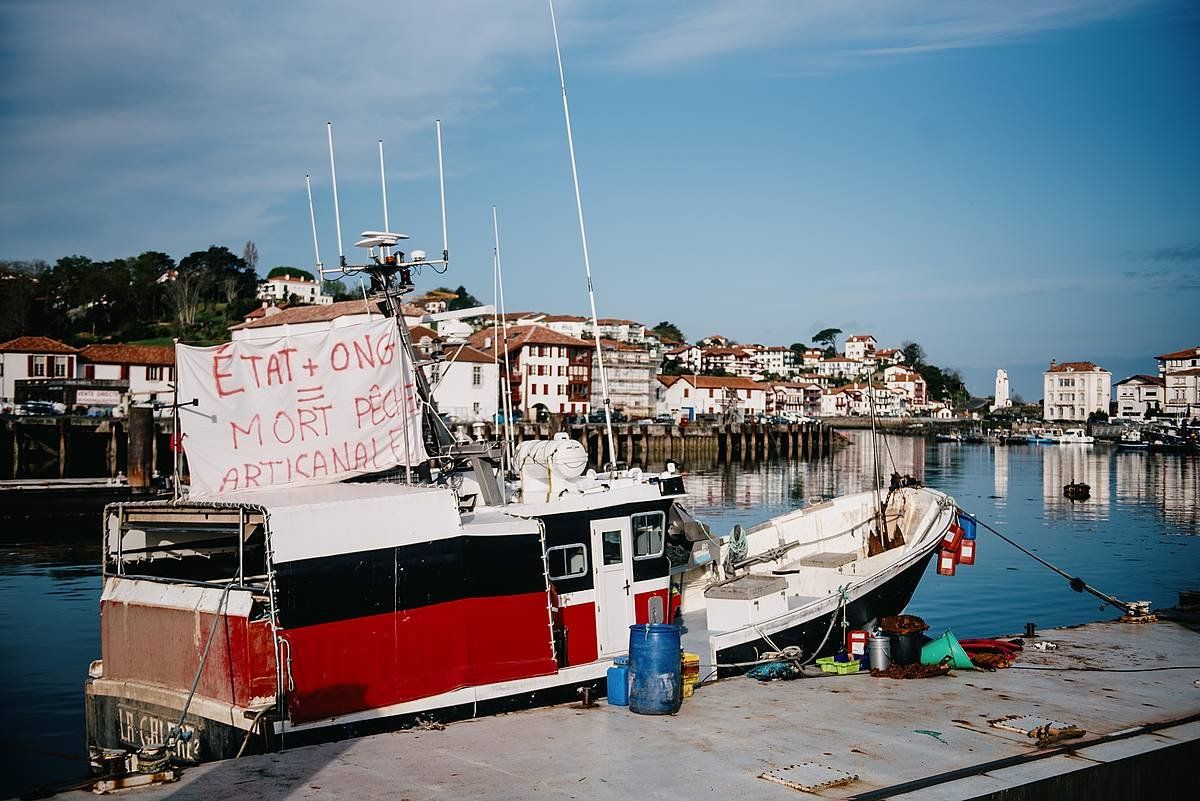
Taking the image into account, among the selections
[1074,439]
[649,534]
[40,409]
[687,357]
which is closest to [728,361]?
[687,357]

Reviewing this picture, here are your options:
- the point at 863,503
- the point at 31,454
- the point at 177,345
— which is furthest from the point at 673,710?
the point at 31,454

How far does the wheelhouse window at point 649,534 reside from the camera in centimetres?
1271

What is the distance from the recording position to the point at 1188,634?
15.6 meters

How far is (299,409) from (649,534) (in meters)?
4.59

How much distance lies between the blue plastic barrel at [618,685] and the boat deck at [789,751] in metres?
0.18

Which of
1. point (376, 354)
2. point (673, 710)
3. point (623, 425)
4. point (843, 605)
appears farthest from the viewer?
point (623, 425)

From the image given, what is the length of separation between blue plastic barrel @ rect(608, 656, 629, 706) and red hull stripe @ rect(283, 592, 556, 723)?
2.45ft

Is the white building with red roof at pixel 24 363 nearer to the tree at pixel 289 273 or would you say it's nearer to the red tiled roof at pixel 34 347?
the red tiled roof at pixel 34 347

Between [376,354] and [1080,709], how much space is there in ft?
29.2

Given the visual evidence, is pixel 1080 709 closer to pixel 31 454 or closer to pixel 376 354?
pixel 376 354

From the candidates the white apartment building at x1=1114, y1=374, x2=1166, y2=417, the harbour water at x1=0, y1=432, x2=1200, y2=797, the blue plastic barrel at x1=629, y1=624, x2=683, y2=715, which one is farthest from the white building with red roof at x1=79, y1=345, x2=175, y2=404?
the white apartment building at x1=1114, y1=374, x2=1166, y2=417

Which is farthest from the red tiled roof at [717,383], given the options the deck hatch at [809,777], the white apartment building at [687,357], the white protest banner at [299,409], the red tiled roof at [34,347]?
the deck hatch at [809,777]

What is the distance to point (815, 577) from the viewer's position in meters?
16.9

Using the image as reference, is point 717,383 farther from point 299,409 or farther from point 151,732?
point 151,732
